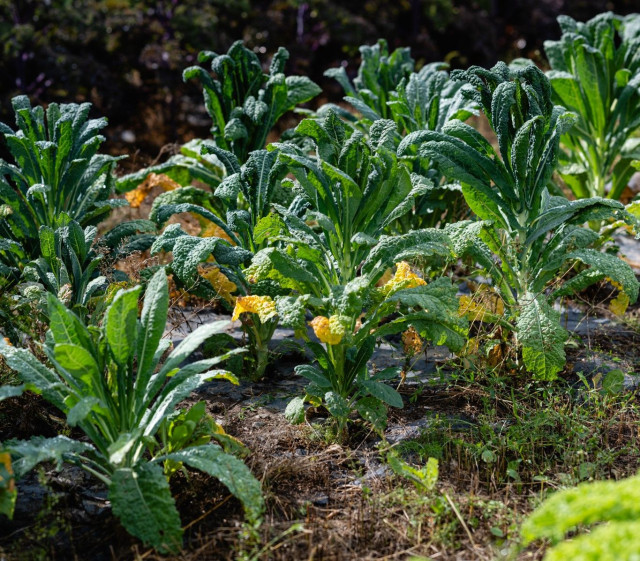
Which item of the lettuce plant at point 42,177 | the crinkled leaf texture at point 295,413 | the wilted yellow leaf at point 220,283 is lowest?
the crinkled leaf texture at point 295,413

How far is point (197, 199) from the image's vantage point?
13.8 feet

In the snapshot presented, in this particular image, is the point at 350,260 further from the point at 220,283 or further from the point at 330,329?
the point at 220,283

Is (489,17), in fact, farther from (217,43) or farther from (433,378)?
(433,378)

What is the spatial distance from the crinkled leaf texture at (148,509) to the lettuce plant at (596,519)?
Answer: 113cm

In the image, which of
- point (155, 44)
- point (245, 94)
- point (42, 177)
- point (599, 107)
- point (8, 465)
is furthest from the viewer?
point (155, 44)

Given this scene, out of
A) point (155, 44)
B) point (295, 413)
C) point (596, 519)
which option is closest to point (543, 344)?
point (295, 413)

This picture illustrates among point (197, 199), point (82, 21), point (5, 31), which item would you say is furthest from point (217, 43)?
point (197, 199)

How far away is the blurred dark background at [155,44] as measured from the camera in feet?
22.9

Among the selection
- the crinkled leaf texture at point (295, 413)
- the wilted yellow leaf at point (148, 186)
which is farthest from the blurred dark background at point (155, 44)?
the crinkled leaf texture at point (295, 413)

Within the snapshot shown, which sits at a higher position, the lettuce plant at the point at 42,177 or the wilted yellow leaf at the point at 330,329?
the lettuce plant at the point at 42,177

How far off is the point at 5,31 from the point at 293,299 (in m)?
5.30

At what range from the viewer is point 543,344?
321cm

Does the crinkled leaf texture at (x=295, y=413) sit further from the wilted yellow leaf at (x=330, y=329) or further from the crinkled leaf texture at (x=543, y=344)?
the crinkled leaf texture at (x=543, y=344)

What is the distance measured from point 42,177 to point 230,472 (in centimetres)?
220
